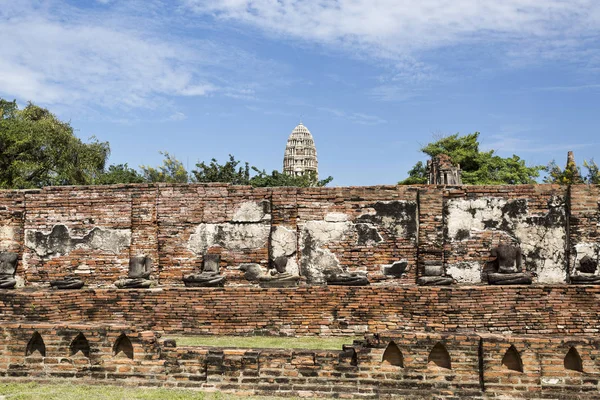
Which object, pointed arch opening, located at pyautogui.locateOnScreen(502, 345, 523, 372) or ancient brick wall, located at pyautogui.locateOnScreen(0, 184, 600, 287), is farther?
ancient brick wall, located at pyautogui.locateOnScreen(0, 184, 600, 287)

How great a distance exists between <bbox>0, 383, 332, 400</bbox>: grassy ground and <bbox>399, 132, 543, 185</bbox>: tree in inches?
922

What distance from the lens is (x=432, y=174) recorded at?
2098cm

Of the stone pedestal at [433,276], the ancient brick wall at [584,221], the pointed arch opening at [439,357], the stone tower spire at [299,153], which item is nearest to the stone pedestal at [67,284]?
the stone pedestal at [433,276]

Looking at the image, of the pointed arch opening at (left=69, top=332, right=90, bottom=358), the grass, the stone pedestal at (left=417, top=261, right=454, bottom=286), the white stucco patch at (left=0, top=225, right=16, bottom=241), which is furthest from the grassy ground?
the white stucco patch at (left=0, top=225, right=16, bottom=241)

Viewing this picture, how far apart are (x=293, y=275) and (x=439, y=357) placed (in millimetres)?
4896

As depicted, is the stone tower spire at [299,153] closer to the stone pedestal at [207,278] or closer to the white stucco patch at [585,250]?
the stone pedestal at [207,278]

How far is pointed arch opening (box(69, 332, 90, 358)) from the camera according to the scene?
645 centimetres

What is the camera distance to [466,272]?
11.1m

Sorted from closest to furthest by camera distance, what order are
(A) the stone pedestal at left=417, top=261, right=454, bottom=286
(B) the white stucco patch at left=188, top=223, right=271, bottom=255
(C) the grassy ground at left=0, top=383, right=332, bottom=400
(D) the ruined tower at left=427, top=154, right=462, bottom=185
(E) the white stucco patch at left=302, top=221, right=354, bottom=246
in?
(C) the grassy ground at left=0, top=383, right=332, bottom=400 < (A) the stone pedestal at left=417, top=261, right=454, bottom=286 < (E) the white stucco patch at left=302, top=221, right=354, bottom=246 < (B) the white stucco patch at left=188, top=223, right=271, bottom=255 < (D) the ruined tower at left=427, top=154, right=462, bottom=185

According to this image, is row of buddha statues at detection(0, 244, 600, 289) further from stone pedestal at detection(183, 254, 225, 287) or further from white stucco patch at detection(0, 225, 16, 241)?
white stucco patch at detection(0, 225, 16, 241)

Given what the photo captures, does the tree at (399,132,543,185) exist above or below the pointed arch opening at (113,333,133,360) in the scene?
above

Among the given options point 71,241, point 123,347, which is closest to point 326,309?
point 123,347

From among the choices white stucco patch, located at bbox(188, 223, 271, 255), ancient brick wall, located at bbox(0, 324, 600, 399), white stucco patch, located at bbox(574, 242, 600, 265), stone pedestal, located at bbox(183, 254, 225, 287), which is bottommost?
ancient brick wall, located at bbox(0, 324, 600, 399)

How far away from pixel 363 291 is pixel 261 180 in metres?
14.8
